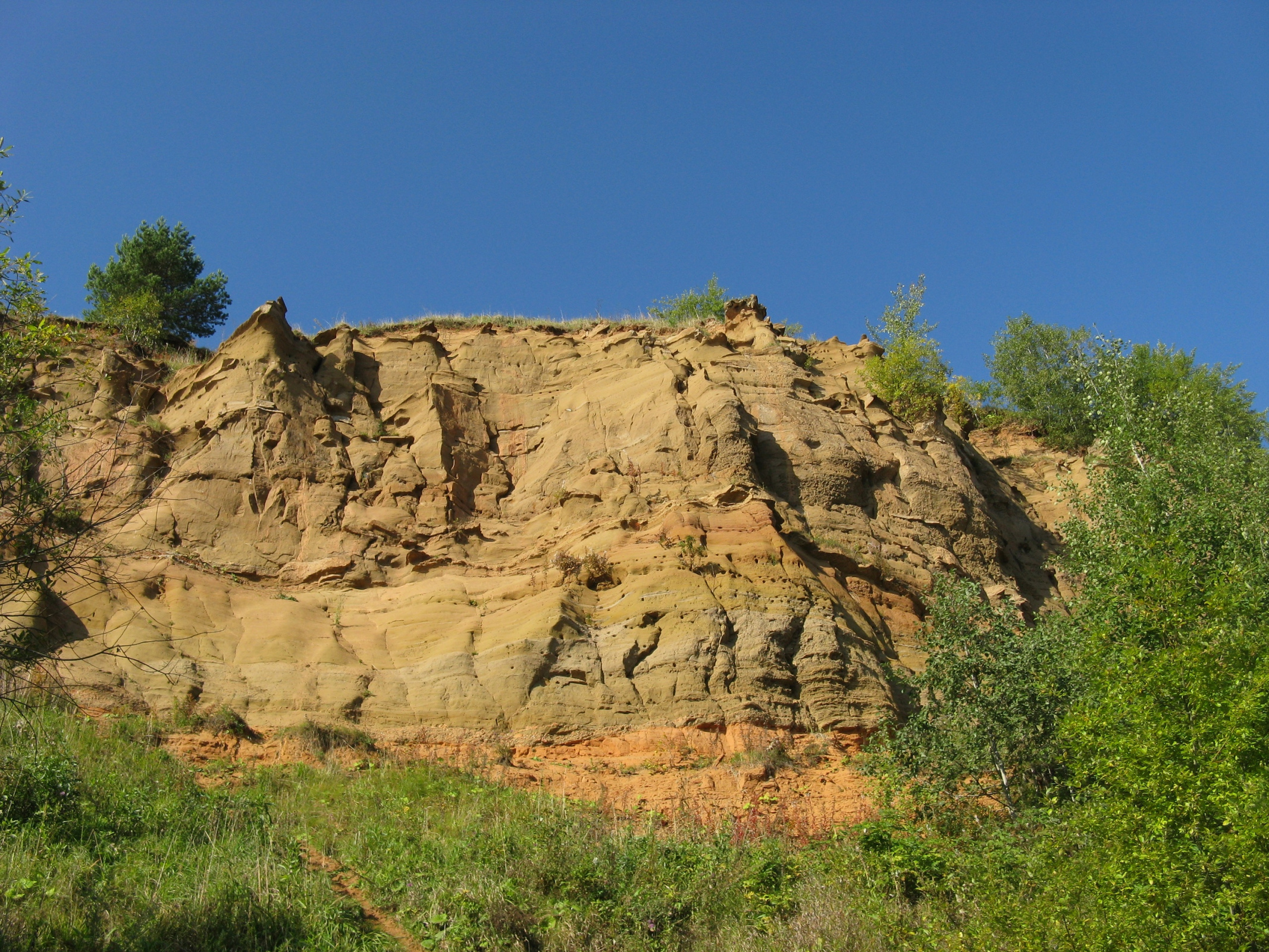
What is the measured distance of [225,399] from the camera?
2234 cm

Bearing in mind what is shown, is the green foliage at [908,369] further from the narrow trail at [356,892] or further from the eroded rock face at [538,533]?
the narrow trail at [356,892]

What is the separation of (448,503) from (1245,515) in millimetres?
14756

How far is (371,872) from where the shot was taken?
1180cm

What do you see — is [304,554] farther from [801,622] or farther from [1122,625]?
[1122,625]

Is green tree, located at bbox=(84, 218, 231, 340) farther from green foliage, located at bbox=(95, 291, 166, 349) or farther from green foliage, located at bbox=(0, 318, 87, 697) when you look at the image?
green foliage, located at bbox=(0, 318, 87, 697)

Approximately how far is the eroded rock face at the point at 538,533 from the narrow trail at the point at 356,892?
4108 mm

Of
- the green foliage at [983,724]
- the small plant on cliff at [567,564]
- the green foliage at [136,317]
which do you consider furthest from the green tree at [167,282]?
the green foliage at [983,724]

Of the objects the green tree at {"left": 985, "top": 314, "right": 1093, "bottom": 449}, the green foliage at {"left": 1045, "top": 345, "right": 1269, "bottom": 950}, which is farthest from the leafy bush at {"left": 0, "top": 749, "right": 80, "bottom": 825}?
the green tree at {"left": 985, "top": 314, "right": 1093, "bottom": 449}

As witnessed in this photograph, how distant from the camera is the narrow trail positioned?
1072cm

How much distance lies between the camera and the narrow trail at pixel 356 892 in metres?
10.7

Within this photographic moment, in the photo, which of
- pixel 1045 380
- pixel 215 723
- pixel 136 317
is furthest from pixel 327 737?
pixel 1045 380

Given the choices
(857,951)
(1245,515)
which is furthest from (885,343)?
(857,951)

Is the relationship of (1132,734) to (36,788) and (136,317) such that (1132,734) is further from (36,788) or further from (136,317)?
(136,317)

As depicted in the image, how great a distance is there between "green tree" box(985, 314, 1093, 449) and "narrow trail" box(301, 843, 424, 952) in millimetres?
24620
